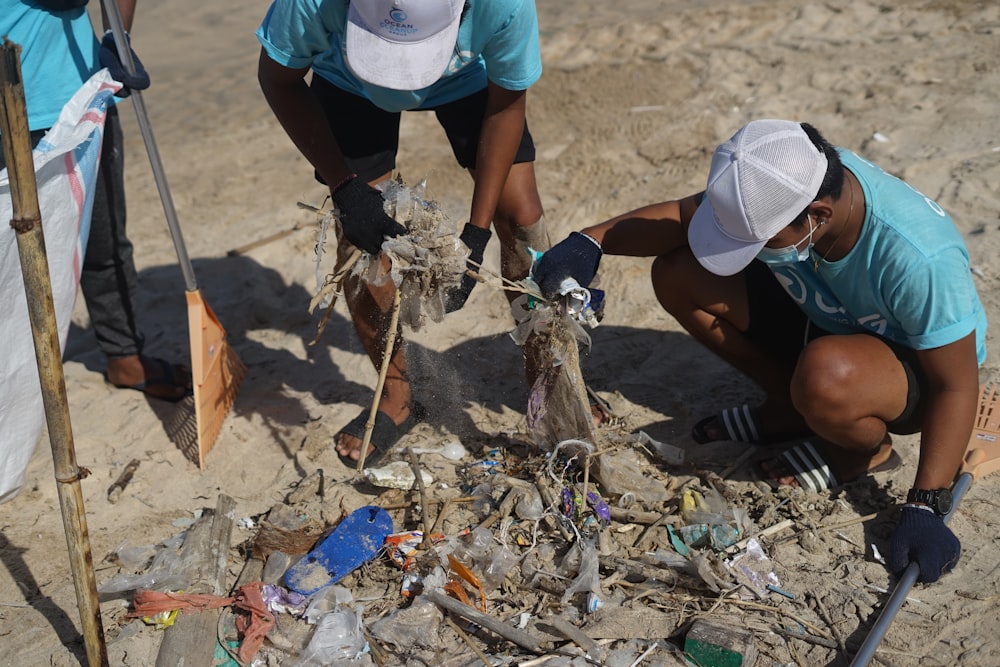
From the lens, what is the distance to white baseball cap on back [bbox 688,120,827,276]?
7.10ft

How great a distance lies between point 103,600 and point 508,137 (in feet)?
5.70

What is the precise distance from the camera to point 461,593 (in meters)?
2.38

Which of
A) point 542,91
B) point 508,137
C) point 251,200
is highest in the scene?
point 508,137

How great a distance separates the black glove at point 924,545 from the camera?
7.56 ft

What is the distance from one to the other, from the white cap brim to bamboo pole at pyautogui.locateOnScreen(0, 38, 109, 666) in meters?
1.59

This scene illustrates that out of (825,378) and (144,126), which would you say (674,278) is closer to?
(825,378)

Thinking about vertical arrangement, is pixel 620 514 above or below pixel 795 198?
below

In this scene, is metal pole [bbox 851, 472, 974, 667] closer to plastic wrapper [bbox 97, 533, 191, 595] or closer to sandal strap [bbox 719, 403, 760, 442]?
sandal strap [bbox 719, 403, 760, 442]

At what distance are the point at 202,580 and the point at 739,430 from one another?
5.63ft

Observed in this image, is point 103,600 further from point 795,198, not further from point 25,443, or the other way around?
point 795,198

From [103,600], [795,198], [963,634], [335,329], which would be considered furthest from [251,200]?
[963,634]

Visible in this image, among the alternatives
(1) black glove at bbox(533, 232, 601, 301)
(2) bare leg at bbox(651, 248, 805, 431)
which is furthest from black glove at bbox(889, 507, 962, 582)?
(1) black glove at bbox(533, 232, 601, 301)

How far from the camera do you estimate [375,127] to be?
111 inches

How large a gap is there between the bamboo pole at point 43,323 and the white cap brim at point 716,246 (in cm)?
159
